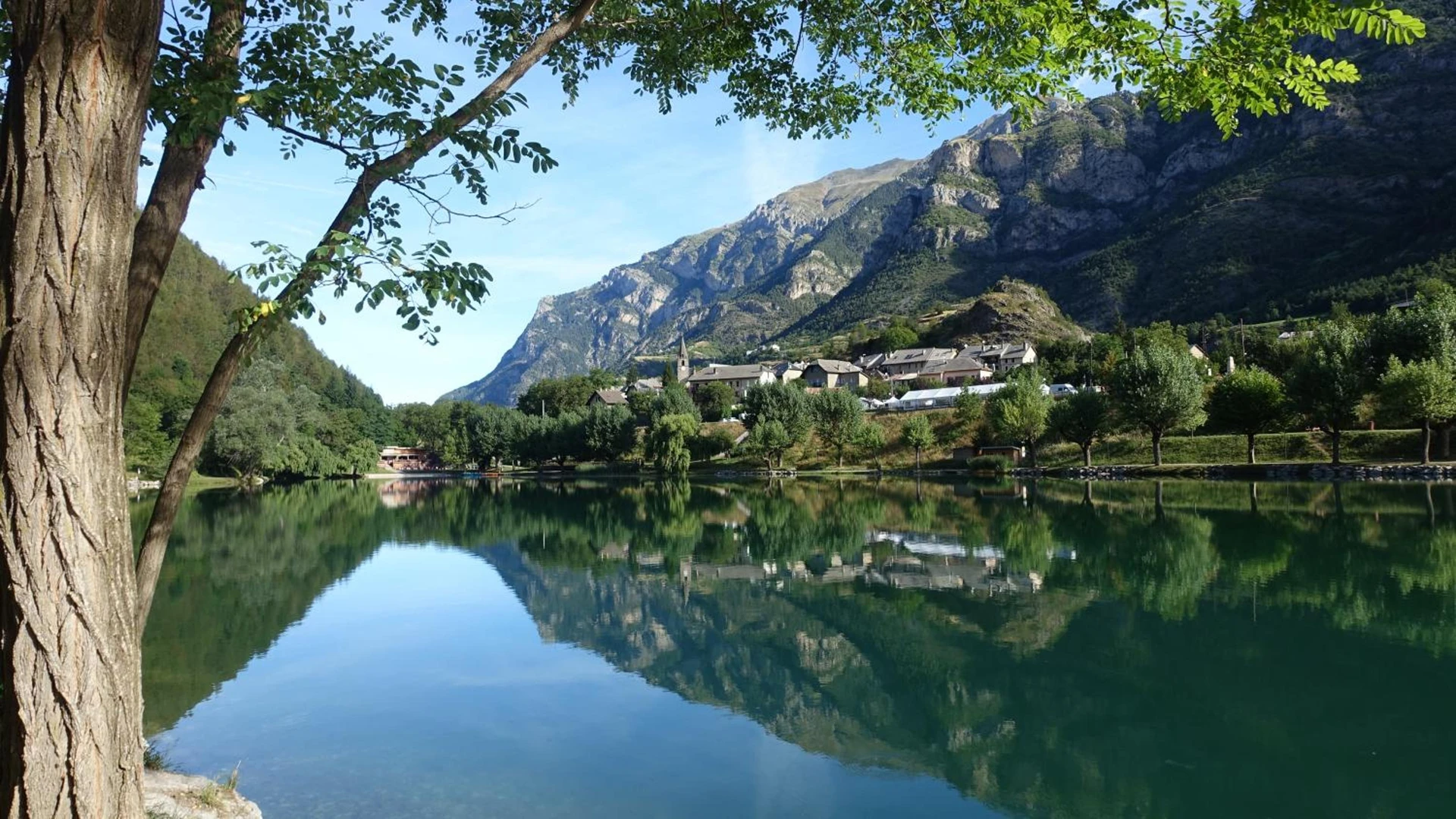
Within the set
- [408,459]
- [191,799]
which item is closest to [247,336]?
[191,799]

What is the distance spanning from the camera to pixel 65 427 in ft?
10.3

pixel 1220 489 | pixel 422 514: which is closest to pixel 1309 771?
pixel 1220 489

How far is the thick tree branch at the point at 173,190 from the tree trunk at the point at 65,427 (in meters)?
0.54

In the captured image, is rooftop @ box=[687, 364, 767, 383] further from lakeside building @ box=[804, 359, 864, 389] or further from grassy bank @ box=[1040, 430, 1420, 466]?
grassy bank @ box=[1040, 430, 1420, 466]

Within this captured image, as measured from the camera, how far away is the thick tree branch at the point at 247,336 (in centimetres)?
433

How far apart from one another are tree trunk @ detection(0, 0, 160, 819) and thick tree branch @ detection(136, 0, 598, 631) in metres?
0.80

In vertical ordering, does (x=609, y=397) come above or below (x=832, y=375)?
below

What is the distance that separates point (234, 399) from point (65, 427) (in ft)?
296

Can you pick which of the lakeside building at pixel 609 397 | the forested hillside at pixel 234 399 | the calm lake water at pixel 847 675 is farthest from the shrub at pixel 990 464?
the lakeside building at pixel 609 397

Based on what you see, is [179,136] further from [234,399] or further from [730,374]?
[730,374]

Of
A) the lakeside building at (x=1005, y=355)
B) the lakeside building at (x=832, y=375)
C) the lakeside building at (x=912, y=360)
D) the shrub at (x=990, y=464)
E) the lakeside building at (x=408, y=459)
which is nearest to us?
the shrub at (x=990, y=464)

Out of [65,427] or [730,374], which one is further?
[730,374]

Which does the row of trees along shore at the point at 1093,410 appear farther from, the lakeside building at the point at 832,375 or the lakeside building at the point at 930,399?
the lakeside building at the point at 832,375

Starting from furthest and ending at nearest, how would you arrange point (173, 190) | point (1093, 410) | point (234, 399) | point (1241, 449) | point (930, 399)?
point (930, 399) < point (234, 399) < point (1093, 410) < point (1241, 449) < point (173, 190)
